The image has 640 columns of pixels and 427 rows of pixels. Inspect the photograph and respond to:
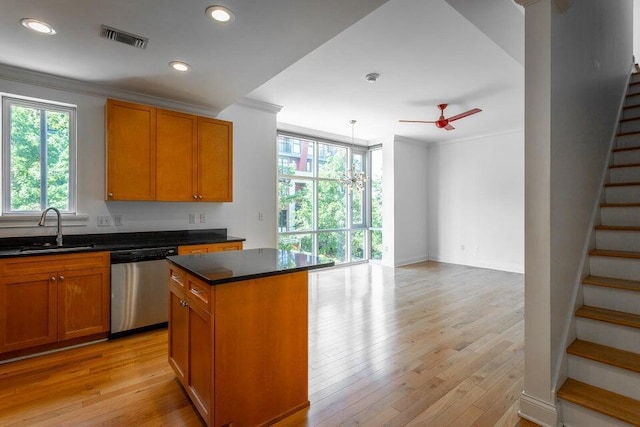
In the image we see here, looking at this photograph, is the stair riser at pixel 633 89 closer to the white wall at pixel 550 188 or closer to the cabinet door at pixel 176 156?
the white wall at pixel 550 188

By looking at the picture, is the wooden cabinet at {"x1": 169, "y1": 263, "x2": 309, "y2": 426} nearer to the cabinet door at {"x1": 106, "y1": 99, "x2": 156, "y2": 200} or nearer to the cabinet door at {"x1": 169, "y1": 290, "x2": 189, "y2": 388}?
the cabinet door at {"x1": 169, "y1": 290, "x2": 189, "y2": 388}

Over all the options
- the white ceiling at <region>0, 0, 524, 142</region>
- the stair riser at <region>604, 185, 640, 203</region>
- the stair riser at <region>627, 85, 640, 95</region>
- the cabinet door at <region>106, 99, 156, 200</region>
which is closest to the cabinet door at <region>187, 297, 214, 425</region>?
the white ceiling at <region>0, 0, 524, 142</region>

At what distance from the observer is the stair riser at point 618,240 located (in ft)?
7.55

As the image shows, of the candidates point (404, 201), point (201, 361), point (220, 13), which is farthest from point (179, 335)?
point (404, 201)


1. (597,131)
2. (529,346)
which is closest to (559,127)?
(597,131)

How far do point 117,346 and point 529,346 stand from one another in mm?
3380

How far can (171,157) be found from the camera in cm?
366

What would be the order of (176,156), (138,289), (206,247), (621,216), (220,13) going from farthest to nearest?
(176,156) < (206,247) < (138,289) < (621,216) < (220,13)

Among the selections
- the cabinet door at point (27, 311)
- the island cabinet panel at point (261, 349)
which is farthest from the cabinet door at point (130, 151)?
the island cabinet panel at point (261, 349)

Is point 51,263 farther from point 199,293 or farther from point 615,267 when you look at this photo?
point 615,267

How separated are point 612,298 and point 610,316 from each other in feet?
0.53

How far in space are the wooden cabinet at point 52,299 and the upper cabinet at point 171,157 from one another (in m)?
0.83

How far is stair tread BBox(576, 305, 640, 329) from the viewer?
1.91m

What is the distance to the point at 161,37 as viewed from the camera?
2.43m
